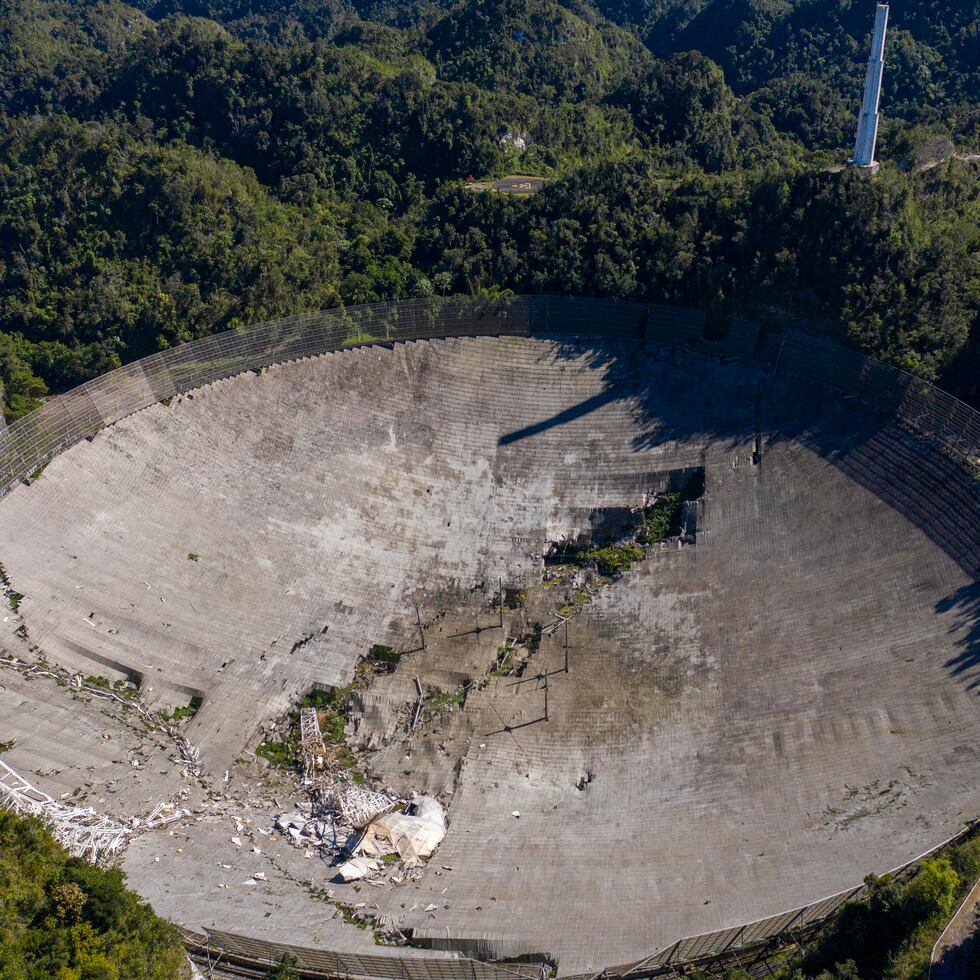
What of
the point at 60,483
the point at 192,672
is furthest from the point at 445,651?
the point at 60,483

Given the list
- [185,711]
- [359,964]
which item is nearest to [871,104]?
[185,711]

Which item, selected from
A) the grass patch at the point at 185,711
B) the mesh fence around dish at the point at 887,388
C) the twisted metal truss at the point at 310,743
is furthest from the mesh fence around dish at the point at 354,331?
the twisted metal truss at the point at 310,743

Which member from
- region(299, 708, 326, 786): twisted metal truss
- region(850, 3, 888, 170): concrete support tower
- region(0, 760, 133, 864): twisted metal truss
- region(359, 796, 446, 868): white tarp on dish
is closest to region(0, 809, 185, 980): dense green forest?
region(0, 760, 133, 864): twisted metal truss

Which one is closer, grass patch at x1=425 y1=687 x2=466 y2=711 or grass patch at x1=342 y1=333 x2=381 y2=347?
grass patch at x1=425 y1=687 x2=466 y2=711

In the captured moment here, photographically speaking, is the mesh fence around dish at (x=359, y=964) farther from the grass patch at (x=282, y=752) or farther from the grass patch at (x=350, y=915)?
the grass patch at (x=282, y=752)

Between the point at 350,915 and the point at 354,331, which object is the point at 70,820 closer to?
the point at 350,915

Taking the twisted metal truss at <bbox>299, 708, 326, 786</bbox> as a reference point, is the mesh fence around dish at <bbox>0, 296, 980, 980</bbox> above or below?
above

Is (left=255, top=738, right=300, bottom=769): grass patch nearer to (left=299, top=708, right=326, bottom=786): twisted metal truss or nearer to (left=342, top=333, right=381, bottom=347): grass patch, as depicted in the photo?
(left=299, top=708, right=326, bottom=786): twisted metal truss

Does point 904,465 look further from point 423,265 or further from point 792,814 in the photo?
point 423,265
